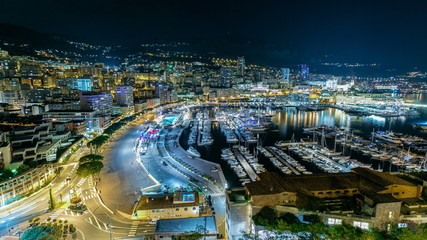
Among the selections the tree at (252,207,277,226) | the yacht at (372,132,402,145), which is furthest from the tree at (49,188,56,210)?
the yacht at (372,132,402,145)

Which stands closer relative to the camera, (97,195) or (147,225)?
(147,225)

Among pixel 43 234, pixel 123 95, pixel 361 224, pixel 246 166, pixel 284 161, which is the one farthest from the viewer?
pixel 123 95

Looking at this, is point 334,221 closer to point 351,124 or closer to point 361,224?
point 361,224

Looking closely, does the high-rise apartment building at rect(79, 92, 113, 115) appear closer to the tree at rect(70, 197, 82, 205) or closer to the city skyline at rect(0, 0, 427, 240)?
the city skyline at rect(0, 0, 427, 240)

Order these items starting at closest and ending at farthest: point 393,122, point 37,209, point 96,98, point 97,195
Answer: point 37,209
point 97,195
point 96,98
point 393,122

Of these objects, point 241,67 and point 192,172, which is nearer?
point 192,172

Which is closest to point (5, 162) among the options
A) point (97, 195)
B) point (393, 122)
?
point (97, 195)

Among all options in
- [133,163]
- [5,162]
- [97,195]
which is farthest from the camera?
[133,163]

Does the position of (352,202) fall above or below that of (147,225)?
above

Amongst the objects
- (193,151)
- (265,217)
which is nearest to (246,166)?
(193,151)

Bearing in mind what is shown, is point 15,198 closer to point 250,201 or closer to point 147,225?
point 147,225

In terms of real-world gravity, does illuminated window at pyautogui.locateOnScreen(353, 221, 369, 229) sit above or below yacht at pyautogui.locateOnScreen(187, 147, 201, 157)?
above
